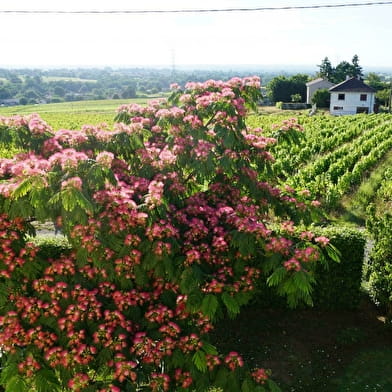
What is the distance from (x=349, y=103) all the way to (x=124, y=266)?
2760 inches

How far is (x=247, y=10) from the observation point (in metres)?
14.3

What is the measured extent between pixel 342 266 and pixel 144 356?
18.1 feet

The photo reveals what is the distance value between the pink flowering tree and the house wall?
67.5m

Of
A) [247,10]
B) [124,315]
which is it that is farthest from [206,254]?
Result: [247,10]

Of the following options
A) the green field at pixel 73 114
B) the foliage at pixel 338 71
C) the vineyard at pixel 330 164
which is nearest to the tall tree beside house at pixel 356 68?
the foliage at pixel 338 71

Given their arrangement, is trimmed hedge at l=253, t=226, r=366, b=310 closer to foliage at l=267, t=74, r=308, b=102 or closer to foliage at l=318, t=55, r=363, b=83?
foliage at l=267, t=74, r=308, b=102

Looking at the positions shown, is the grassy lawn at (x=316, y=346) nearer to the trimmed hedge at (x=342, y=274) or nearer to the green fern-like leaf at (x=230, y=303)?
the trimmed hedge at (x=342, y=274)

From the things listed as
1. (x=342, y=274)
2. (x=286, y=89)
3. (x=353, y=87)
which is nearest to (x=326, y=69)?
(x=286, y=89)

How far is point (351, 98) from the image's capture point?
6900 cm

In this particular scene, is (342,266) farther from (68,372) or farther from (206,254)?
(68,372)

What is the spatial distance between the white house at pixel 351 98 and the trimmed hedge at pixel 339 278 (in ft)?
210

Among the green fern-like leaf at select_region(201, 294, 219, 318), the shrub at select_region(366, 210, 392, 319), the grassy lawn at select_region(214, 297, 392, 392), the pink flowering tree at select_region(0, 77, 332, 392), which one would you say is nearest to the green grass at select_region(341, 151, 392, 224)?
the grassy lawn at select_region(214, 297, 392, 392)

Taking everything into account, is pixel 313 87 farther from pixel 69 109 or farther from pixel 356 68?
pixel 69 109

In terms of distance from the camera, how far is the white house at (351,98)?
226 ft
